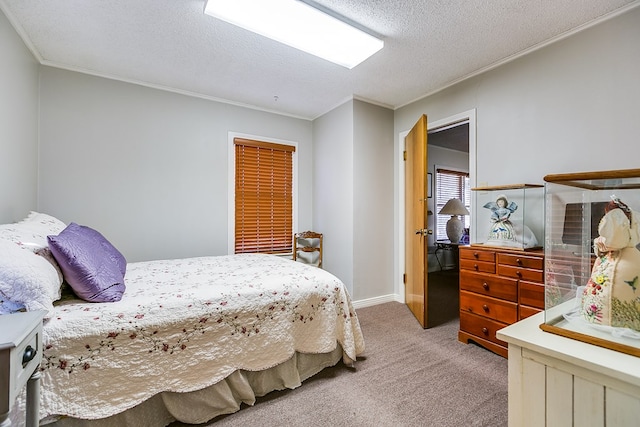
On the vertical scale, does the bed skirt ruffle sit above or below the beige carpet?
above

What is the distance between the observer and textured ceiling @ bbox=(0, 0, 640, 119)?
1.96 meters

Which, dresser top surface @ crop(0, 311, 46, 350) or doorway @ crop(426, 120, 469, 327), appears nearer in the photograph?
dresser top surface @ crop(0, 311, 46, 350)

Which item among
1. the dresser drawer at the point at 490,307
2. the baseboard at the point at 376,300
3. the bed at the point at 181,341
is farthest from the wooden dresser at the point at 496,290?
the baseboard at the point at 376,300

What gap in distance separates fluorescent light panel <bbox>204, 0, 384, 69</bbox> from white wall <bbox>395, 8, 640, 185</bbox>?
1.29 meters

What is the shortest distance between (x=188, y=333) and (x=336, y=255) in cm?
235

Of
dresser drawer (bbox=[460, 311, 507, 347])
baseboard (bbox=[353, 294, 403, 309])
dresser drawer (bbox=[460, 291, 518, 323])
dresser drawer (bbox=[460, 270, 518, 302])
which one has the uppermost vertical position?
dresser drawer (bbox=[460, 270, 518, 302])

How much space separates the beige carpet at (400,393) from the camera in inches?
62.4

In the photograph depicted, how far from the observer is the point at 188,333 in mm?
1541

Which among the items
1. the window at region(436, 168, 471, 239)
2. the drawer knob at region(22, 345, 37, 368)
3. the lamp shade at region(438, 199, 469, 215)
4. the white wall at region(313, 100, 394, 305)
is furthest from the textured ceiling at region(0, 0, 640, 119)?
the window at region(436, 168, 471, 239)

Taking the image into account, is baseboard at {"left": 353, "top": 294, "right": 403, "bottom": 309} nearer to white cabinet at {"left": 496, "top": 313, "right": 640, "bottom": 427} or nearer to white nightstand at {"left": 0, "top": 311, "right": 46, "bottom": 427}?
white cabinet at {"left": 496, "top": 313, "right": 640, "bottom": 427}

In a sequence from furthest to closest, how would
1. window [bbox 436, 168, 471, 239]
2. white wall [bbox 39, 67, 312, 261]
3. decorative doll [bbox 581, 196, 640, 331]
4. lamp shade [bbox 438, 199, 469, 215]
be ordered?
window [bbox 436, 168, 471, 239] → lamp shade [bbox 438, 199, 469, 215] → white wall [bbox 39, 67, 312, 261] → decorative doll [bbox 581, 196, 640, 331]

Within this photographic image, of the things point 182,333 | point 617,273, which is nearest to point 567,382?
point 617,273

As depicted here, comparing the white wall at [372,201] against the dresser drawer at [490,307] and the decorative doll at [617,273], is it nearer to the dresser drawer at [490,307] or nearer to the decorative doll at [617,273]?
the dresser drawer at [490,307]

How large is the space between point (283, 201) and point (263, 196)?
30 cm
